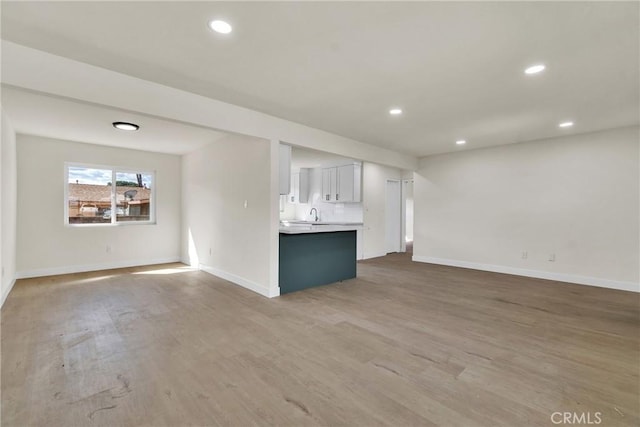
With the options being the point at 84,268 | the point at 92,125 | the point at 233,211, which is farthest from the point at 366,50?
A: the point at 84,268

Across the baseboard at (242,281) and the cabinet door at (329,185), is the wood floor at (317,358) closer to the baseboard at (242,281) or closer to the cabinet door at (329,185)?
the baseboard at (242,281)

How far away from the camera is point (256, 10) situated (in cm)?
186

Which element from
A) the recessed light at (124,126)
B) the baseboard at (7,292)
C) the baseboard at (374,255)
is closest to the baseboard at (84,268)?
the baseboard at (7,292)

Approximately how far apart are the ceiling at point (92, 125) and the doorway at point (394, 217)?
16.3 ft

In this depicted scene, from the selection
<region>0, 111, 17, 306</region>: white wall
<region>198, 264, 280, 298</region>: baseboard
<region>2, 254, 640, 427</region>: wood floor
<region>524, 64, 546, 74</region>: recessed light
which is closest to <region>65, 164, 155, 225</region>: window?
<region>0, 111, 17, 306</region>: white wall

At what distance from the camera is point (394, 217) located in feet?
27.2

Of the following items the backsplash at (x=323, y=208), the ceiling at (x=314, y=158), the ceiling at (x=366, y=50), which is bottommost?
the backsplash at (x=323, y=208)

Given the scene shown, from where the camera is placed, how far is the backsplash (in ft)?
23.6

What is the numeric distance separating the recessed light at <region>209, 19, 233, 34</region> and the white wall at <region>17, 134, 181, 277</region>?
5008mm

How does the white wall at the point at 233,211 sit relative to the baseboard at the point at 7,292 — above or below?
above

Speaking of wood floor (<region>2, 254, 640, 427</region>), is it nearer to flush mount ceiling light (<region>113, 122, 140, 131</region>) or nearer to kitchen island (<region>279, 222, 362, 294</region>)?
kitchen island (<region>279, 222, 362, 294</region>)

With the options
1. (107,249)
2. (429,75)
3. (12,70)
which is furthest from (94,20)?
(107,249)

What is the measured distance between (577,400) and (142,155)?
23.9ft

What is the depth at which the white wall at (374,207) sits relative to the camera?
7105 millimetres
